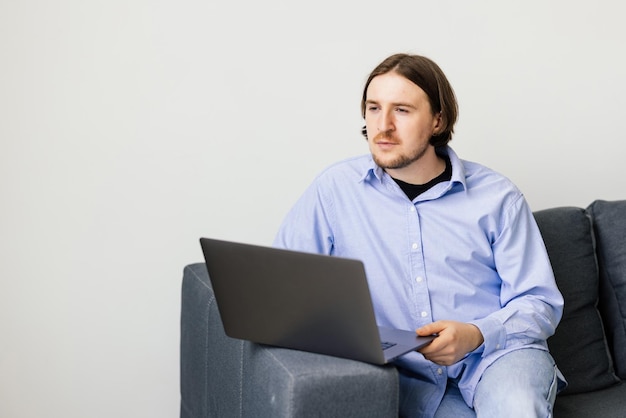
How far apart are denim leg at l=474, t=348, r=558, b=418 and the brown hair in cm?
57

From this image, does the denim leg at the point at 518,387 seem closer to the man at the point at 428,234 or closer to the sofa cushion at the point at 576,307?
the man at the point at 428,234

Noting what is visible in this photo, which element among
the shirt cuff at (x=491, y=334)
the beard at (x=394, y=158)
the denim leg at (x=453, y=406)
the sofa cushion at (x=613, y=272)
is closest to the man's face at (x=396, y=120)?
the beard at (x=394, y=158)

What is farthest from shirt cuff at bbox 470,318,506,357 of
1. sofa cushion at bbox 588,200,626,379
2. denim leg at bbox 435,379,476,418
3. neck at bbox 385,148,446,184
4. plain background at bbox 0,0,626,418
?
plain background at bbox 0,0,626,418

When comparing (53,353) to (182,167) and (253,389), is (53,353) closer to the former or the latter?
(182,167)

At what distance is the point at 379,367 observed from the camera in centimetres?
170

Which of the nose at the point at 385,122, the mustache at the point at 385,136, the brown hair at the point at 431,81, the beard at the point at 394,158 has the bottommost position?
the beard at the point at 394,158

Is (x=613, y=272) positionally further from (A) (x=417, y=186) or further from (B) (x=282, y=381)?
(B) (x=282, y=381)

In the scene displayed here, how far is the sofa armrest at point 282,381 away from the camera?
1.65 m

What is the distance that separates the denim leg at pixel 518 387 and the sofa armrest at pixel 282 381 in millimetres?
245

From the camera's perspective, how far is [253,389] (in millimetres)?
→ 1819

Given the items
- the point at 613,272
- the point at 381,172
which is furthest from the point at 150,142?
the point at 613,272

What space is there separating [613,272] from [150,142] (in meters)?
1.29

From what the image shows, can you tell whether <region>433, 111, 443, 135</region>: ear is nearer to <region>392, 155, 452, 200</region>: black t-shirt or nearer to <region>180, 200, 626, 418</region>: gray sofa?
<region>392, 155, 452, 200</region>: black t-shirt

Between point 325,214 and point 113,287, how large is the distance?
2.11 feet
